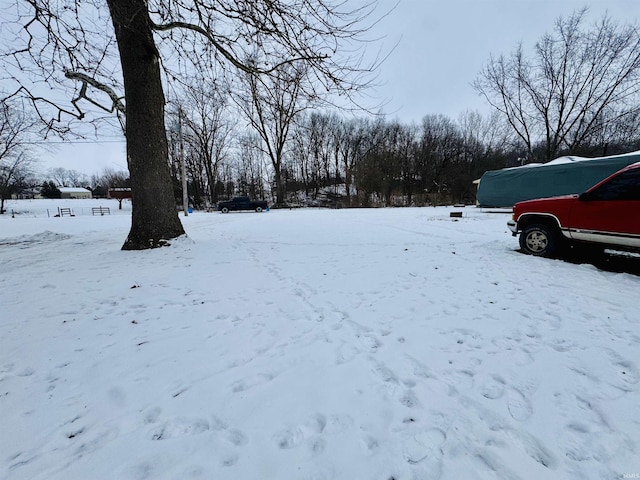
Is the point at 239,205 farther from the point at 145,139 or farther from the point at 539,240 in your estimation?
the point at 539,240

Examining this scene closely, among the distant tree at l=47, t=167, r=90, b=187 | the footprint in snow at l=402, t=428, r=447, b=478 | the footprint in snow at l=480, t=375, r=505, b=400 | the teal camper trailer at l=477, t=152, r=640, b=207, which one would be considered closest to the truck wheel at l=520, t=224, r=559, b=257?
the footprint in snow at l=480, t=375, r=505, b=400

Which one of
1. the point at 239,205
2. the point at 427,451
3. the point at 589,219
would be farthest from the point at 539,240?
the point at 239,205

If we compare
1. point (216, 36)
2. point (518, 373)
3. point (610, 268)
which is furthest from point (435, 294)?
point (216, 36)

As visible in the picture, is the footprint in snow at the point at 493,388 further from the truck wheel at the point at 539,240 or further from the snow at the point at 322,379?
the truck wheel at the point at 539,240

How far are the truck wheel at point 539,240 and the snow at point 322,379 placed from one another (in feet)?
4.18

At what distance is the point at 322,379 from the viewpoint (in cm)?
209

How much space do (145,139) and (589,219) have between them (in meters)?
9.86

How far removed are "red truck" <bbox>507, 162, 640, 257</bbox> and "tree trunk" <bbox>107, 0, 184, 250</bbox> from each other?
8889 millimetres

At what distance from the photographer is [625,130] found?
2362cm

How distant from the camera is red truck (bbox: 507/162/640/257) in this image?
4477mm

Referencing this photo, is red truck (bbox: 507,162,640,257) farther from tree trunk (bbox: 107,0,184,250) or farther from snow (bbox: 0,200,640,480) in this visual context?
tree trunk (bbox: 107,0,184,250)

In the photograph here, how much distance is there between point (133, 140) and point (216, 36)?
3.26 m

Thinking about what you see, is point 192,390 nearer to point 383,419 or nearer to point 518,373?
point 383,419

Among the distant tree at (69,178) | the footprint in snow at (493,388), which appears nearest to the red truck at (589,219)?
the footprint in snow at (493,388)
